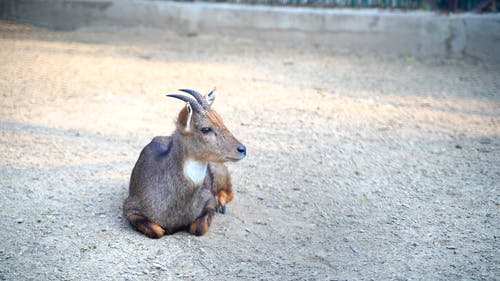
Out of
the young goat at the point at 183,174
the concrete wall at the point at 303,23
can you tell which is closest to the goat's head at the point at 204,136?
the young goat at the point at 183,174

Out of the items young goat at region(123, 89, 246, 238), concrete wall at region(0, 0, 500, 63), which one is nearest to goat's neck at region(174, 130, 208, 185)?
young goat at region(123, 89, 246, 238)

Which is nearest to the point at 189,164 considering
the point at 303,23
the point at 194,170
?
the point at 194,170

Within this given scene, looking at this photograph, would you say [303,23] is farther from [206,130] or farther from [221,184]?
[206,130]

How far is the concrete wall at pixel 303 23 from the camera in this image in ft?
30.8

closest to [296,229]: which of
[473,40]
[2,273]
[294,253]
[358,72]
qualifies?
[294,253]

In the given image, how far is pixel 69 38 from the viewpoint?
9742 millimetres

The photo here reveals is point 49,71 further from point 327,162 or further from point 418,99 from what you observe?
point 418,99

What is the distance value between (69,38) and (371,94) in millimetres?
4728

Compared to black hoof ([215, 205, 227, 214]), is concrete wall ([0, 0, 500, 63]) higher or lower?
Result: higher

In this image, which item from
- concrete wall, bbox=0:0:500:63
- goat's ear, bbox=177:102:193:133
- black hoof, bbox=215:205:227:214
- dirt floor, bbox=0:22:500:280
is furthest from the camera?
concrete wall, bbox=0:0:500:63

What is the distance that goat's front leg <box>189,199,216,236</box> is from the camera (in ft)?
15.8

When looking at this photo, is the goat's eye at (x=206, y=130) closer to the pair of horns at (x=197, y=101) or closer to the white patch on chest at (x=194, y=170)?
the pair of horns at (x=197, y=101)

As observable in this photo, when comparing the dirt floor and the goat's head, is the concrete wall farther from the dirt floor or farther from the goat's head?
the goat's head

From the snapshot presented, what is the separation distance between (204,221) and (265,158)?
5.00 ft
